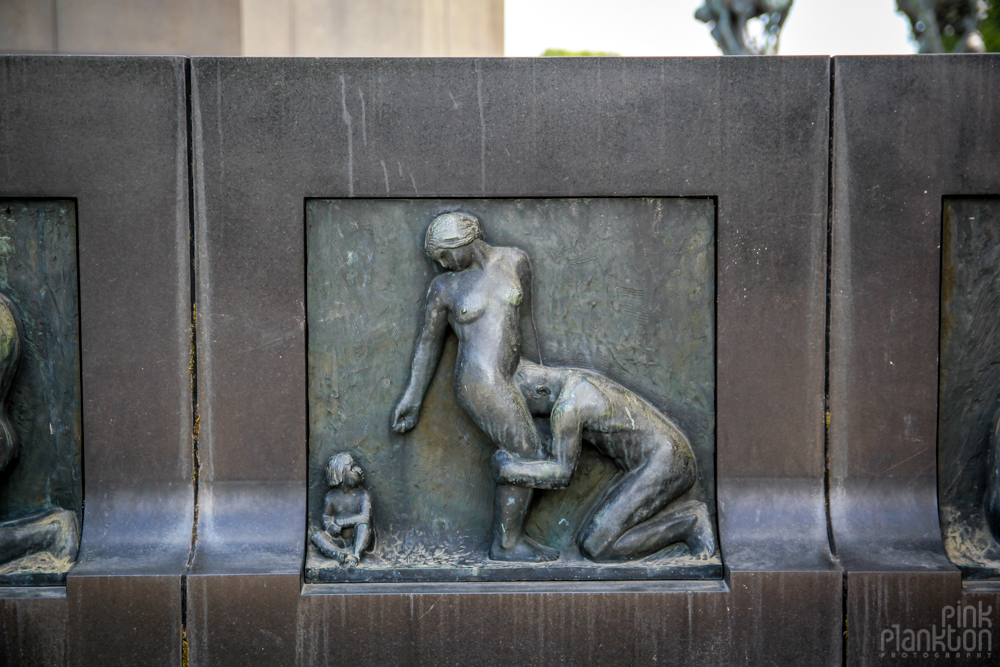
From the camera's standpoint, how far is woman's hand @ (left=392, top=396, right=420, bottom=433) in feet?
15.6

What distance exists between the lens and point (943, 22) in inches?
422

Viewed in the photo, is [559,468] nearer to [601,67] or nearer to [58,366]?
[601,67]

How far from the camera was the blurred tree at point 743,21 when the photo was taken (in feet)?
36.1

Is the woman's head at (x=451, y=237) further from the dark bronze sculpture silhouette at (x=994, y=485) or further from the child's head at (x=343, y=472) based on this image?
the dark bronze sculpture silhouette at (x=994, y=485)

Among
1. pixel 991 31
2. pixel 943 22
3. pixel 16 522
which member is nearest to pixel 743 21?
pixel 943 22

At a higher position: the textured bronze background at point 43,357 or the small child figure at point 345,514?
the textured bronze background at point 43,357

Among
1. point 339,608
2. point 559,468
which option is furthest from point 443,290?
point 339,608

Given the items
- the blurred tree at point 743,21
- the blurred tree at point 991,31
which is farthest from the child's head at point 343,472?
the blurred tree at point 991,31

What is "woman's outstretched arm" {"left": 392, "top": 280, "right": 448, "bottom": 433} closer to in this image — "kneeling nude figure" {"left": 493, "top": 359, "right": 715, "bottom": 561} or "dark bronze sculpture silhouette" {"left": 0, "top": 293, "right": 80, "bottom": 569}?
"kneeling nude figure" {"left": 493, "top": 359, "right": 715, "bottom": 561}

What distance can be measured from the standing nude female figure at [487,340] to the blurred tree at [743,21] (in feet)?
25.3

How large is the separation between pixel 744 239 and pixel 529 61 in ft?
4.73

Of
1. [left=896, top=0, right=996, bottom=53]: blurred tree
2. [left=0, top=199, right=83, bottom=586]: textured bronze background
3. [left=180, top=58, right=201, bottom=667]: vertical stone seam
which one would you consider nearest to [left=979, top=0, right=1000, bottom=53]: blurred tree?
[left=896, top=0, right=996, bottom=53]: blurred tree

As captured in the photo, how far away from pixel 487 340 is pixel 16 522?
8.59 ft

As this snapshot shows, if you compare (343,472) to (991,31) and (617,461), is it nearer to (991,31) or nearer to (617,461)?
(617,461)
